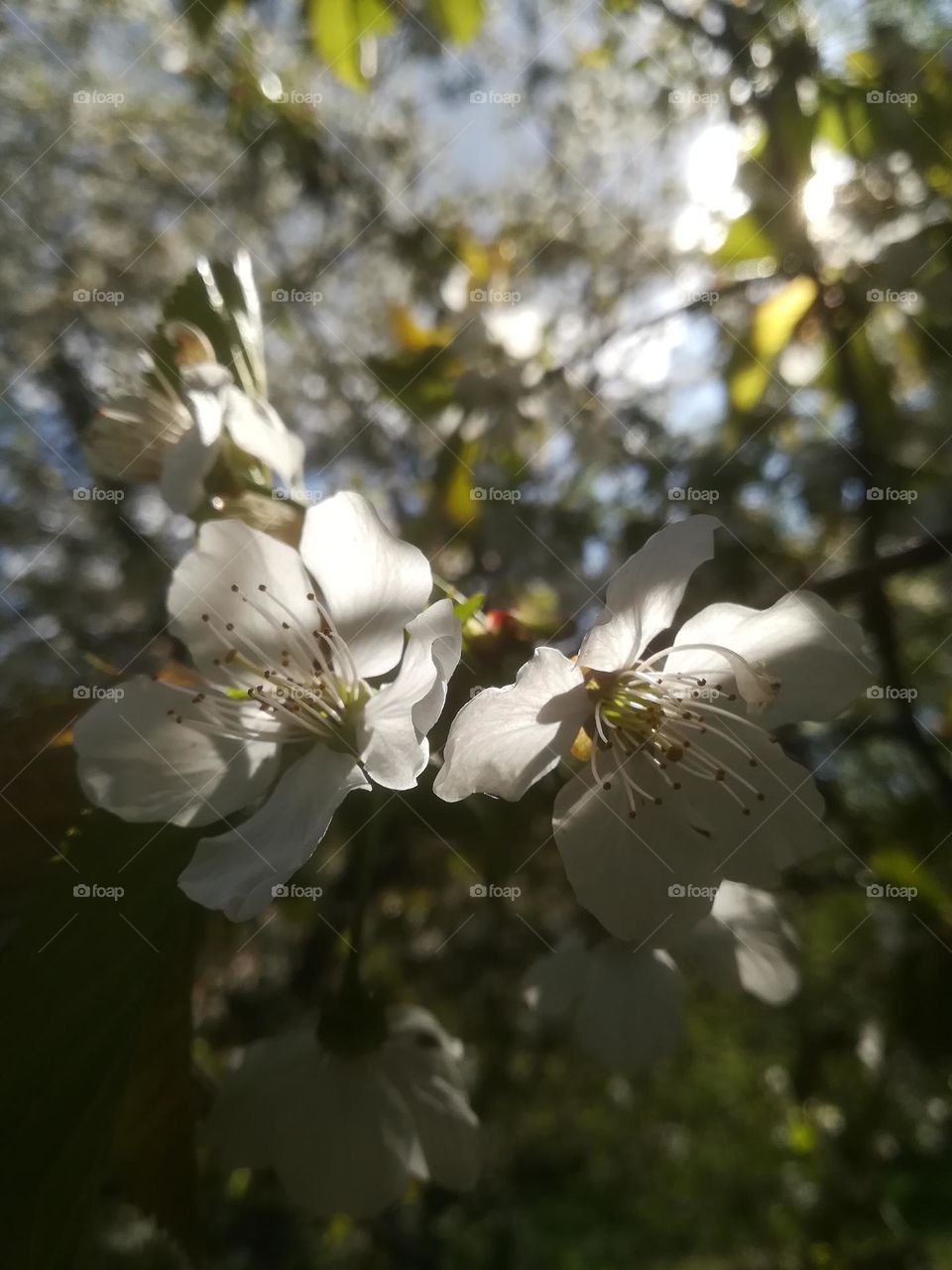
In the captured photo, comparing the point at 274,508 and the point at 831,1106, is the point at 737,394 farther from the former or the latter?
the point at 831,1106

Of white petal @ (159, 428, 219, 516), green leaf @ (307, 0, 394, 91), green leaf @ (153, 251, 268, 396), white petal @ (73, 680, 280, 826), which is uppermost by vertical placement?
green leaf @ (307, 0, 394, 91)

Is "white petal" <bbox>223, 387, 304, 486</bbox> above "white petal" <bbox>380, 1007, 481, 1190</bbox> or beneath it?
above

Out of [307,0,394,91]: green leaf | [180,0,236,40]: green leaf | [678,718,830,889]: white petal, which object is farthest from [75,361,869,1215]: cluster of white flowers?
[180,0,236,40]: green leaf

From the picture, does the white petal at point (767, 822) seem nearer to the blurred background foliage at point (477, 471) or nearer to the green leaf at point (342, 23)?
Result: the blurred background foliage at point (477, 471)

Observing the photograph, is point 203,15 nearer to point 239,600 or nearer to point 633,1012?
point 239,600

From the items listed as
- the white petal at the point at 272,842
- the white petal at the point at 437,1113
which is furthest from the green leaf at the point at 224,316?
the white petal at the point at 437,1113

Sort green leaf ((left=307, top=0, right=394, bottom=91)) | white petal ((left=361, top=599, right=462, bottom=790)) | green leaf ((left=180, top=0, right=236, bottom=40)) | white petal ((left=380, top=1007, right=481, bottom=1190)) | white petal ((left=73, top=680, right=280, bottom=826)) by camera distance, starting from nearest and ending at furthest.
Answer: white petal ((left=361, top=599, right=462, bottom=790))
white petal ((left=73, top=680, right=280, bottom=826))
white petal ((left=380, top=1007, right=481, bottom=1190))
green leaf ((left=307, top=0, right=394, bottom=91))
green leaf ((left=180, top=0, right=236, bottom=40))

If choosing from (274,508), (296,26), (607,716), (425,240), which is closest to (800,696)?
(607,716)

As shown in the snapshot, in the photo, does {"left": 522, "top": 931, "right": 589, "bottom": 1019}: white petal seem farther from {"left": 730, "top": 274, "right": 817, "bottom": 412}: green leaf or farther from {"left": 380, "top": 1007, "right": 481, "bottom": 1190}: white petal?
{"left": 730, "top": 274, "right": 817, "bottom": 412}: green leaf
